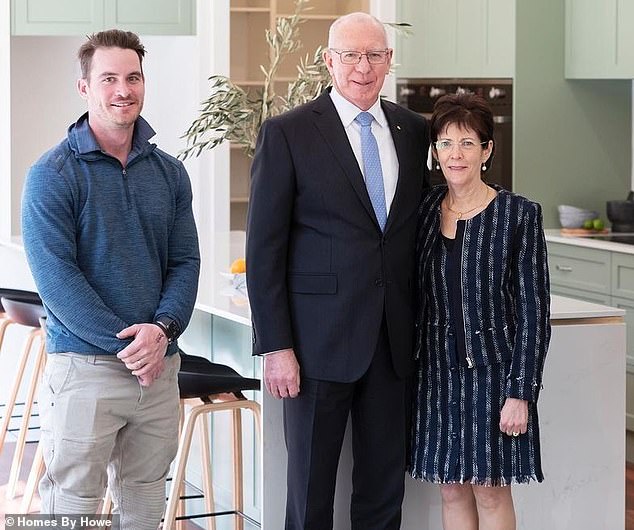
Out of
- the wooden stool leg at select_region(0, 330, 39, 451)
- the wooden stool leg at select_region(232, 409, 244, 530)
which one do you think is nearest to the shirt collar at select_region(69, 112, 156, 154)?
the wooden stool leg at select_region(232, 409, 244, 530)

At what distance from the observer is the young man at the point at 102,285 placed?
268 cm

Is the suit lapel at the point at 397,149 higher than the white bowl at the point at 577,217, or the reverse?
the suit lapel at the point at 397,149

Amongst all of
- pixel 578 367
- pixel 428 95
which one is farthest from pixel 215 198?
pixel 578 367

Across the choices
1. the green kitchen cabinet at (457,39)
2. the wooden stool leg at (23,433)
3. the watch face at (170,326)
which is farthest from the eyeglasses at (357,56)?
the green kitchen cabinet at (457,39)

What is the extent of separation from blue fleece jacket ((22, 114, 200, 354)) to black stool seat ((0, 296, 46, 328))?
141 centimetres

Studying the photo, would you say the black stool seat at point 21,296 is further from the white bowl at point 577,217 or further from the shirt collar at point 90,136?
the white bowl at point 577,217

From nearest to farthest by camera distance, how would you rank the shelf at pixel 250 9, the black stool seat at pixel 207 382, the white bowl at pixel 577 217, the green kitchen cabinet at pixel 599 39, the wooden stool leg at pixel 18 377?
the black stool seat at pixel 207 382 → the wooden stool leg at pixel 18 377 → the green kitchen cabinet at pixel 599 39 → the white bowl at pixel 577 217 → the shelf at pixel 250 9

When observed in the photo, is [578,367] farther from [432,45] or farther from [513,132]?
[432,45]

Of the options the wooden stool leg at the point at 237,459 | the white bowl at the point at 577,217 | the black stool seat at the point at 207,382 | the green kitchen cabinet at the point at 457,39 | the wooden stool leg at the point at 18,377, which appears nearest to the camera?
the black stool seat at the point at 207,382

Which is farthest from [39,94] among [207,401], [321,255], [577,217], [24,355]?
[321,255]

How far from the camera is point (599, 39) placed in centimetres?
580

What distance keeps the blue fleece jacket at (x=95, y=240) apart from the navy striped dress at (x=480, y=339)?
0.65 meters

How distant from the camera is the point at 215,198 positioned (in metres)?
6.39

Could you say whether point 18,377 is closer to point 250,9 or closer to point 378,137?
point 378,137
